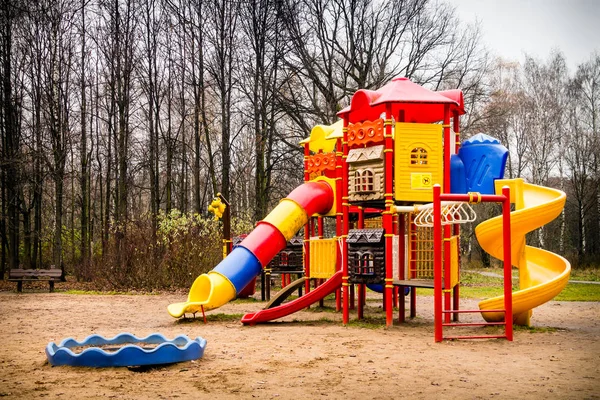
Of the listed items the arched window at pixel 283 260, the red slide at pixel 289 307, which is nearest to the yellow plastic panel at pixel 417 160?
the red slide at pixel 289 307

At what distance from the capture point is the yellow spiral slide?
11.1m

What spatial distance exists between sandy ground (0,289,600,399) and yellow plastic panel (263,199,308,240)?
191 centimetres

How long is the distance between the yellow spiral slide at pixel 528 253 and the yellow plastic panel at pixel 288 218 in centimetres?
394

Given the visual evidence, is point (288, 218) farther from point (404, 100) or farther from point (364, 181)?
point (404, 100)

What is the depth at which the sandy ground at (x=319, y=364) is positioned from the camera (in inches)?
258

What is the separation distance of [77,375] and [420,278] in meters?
7.06

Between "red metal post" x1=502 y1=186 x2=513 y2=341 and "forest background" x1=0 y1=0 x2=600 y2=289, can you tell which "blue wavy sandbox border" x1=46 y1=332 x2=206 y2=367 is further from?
"forest background" x1=0 y1=0 x2=600 y2=289

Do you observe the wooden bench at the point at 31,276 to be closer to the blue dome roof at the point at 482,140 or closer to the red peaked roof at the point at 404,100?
the red peaked roof at the point at 404,100

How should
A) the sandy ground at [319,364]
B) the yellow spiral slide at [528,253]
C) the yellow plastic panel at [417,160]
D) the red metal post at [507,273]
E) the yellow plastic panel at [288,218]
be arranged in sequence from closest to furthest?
1. the sandy ground at [319,364]
2. the red metal post at [507,273]
3. the yellow spiral slide at [528,253]
4. the yellow plastic panel at [417,160]
5. the yellow plastic panel at [288,218]

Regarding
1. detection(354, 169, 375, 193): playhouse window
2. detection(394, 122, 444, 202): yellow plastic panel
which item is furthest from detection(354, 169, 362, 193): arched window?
detection(394, 122, 444, 202): yellow plastic panel

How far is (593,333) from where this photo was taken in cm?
1107

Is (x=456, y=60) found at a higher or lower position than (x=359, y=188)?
higher

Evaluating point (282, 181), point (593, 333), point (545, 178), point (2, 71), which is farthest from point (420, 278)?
point (545, 178)

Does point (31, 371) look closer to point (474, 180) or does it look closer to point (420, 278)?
point (420, 278)
